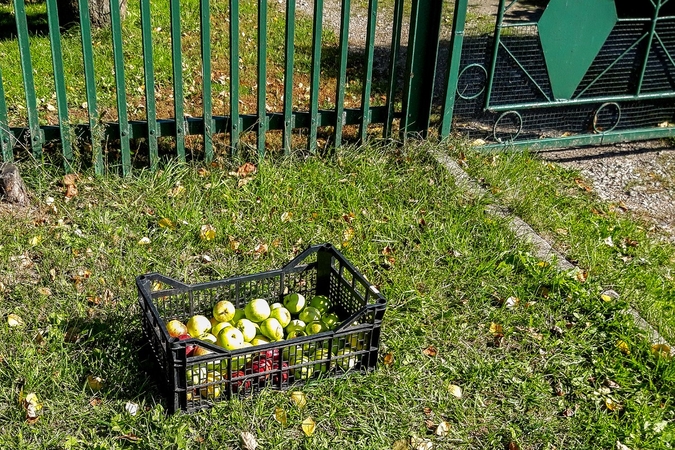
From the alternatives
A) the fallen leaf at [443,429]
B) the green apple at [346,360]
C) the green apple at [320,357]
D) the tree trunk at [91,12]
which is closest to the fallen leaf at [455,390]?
the fallen leaf at [443,429]

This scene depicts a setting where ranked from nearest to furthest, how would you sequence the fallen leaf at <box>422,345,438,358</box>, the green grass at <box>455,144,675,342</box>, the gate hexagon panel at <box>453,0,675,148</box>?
the fallen leaf at <box>422,345,438,358</box>, the green grass at <box>455,144,675,342</box>, the gate hexagon panel at <box>453,0,675,148</box>

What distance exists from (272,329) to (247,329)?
0.36 ft

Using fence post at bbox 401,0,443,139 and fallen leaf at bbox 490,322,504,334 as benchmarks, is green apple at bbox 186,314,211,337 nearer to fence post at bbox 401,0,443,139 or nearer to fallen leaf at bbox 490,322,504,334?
fallen leaf at bbox 490,322,504,334

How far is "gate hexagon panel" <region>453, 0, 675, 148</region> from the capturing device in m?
5.61

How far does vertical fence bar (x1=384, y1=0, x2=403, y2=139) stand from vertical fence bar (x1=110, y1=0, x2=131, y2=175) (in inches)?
67.3

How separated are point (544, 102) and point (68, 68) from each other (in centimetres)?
392

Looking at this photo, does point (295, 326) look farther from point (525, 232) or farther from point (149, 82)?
point (149, 82)

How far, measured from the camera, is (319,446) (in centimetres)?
318

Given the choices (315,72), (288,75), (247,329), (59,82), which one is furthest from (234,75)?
(247,329)

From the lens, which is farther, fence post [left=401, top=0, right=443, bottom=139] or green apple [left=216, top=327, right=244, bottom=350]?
fence post [left=401, top=0, right=443, bottom=139]

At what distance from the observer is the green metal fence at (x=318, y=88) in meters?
4.76

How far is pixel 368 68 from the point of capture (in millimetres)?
5188

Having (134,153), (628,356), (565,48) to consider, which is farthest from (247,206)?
(565,48)

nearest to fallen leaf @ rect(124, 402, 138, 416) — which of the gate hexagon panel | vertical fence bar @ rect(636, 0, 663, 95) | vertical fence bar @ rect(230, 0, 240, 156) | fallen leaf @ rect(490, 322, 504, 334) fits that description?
fallen leaf @ rect(490, 322, 504, 334)
